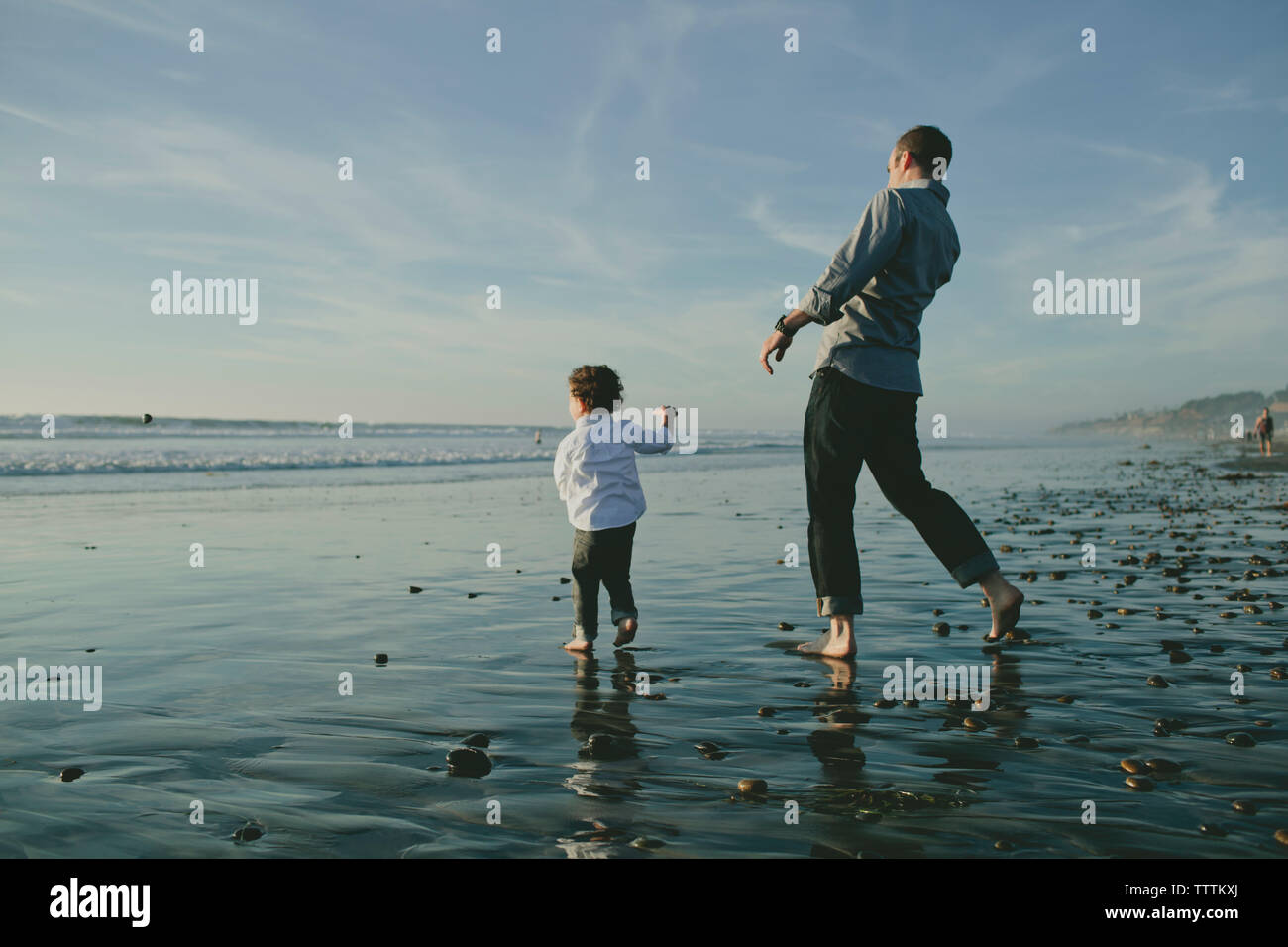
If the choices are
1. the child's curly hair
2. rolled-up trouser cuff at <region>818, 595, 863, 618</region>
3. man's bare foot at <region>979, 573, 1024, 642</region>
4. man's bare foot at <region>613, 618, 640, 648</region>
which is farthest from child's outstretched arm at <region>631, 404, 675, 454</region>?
man's bare foot at <region>979, 573, 1024, 642</region>

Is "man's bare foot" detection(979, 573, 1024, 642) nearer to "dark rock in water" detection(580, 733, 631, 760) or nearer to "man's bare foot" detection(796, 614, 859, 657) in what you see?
"man's bare foot" detection(796, 614, 859, 657)

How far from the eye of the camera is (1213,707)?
3.85 metres

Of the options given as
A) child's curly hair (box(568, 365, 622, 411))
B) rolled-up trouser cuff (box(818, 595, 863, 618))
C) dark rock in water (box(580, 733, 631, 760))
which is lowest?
dark rock in water (box(580, 733, 631, 760))

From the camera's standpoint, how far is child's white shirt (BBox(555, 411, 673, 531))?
5.89 m

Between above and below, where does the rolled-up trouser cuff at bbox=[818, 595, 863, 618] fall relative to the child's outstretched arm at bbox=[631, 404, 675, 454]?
below

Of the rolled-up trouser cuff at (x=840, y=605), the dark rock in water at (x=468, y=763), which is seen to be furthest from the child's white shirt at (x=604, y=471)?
the dark rock in water at (x=468, y=763)

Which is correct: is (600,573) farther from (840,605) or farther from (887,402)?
(887,402)

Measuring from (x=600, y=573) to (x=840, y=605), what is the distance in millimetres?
1608

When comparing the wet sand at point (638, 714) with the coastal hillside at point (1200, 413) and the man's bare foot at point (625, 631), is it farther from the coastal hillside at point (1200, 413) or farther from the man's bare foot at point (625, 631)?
the coastal hillside at point (1200, 413)

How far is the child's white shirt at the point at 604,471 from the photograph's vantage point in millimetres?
5895

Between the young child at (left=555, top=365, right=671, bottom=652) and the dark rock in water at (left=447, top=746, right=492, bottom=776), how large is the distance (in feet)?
7.37

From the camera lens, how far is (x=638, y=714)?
3941 mm
